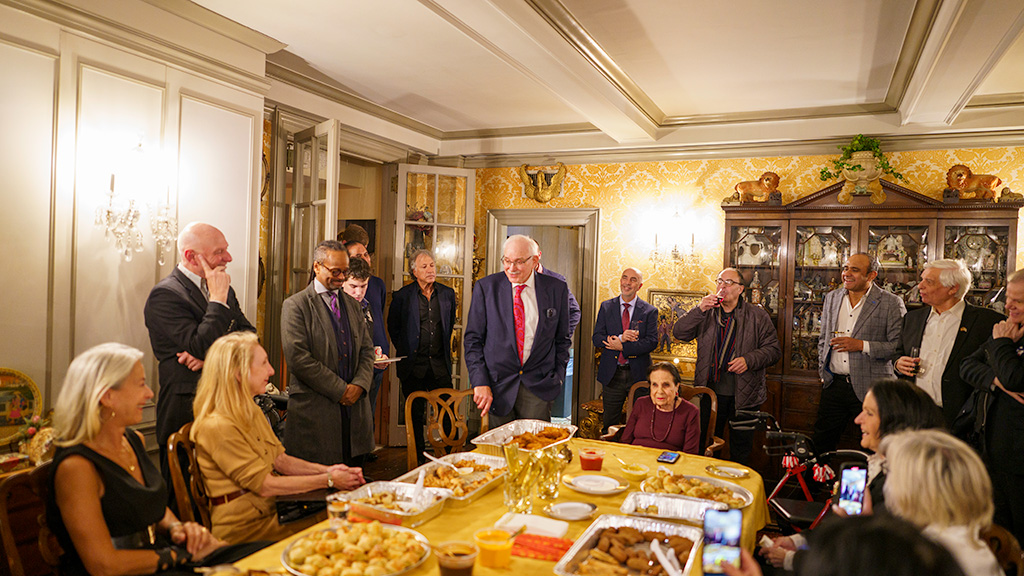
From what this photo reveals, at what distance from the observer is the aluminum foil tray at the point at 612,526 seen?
5.21ft

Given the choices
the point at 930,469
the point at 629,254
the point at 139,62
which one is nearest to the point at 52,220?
the point at 139,62

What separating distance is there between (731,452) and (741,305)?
1038 millimetres

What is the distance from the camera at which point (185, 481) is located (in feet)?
7.48

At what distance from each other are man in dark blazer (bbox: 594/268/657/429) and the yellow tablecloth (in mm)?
2292

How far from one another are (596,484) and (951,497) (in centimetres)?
113

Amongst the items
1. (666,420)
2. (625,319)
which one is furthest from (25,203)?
(625,319)

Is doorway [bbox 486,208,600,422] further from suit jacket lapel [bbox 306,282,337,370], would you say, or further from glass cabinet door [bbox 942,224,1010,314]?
suit jacket lapel [bbox 306,282,337,370]

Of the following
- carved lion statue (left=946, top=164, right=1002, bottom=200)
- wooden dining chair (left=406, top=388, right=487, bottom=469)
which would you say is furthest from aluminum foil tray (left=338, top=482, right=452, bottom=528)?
carved lion statue (left=946, top=164, right=1002, bottom=200)

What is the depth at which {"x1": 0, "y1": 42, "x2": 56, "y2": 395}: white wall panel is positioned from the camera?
2639mm

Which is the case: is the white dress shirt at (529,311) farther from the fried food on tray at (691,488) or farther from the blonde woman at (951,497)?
the blonde woman at (951,497)

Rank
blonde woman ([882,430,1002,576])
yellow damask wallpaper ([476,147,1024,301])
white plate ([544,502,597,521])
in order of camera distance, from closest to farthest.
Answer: blonde woman ([882,430,1002,576]) → white plate ([544,502,597,521]) → yellow damask wallpaper ([476,147,1024,301])

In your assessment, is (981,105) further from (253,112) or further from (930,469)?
(253,112)

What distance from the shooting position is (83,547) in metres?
1.68

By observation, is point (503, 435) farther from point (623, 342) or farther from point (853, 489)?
point (623, 342)
